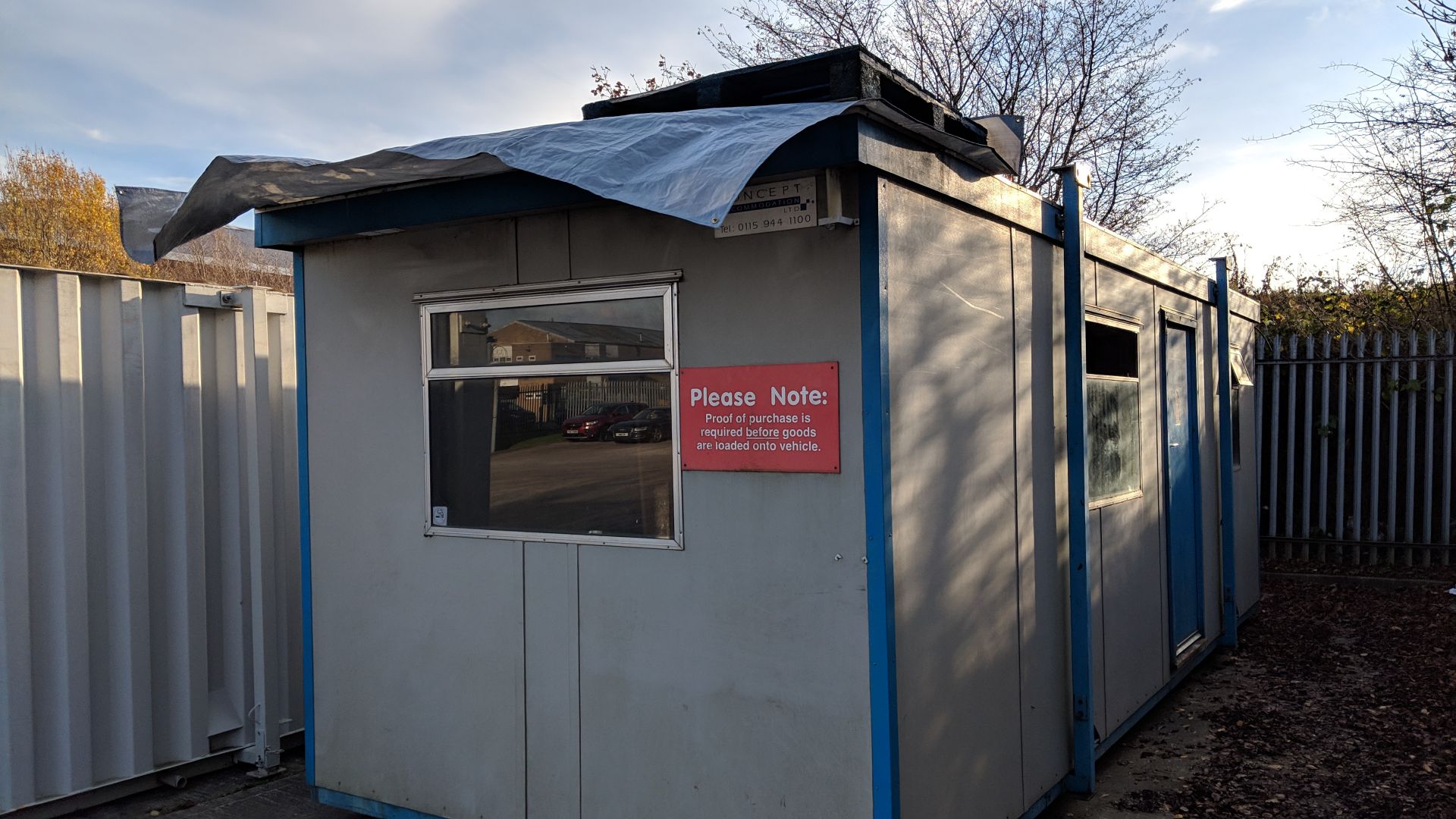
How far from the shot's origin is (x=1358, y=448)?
966 centimetres

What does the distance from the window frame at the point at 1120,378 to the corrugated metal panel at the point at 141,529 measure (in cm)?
433

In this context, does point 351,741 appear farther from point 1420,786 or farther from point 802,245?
point 1420,786

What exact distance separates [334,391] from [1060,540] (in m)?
3.51

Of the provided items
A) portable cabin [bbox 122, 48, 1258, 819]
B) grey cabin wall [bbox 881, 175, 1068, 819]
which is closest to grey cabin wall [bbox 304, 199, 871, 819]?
portable cabin [bbox 122, 48, 1258, 819]

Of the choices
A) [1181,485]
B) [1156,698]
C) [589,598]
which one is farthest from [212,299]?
[1181,485]

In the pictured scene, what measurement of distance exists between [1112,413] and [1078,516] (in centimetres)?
88

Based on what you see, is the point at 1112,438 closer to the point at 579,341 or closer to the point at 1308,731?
the point at 1308,731

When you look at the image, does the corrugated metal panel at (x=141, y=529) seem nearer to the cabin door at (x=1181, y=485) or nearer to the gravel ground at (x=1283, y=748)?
the gravel ground at (x=1283, y=748)

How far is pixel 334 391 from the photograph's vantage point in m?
4.58

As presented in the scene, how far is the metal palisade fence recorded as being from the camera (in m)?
9.50

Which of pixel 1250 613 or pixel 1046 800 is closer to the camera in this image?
pixel 1046 800

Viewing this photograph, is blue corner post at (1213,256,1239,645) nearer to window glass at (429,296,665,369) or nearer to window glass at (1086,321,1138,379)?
window glass at (1086,321,1138,379)

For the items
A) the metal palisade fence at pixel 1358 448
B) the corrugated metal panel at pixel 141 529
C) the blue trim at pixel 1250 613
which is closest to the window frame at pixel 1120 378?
the blue trim at pixel 1250 613

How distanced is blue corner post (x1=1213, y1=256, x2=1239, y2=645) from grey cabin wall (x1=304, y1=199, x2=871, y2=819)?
Result: 5.24 m
